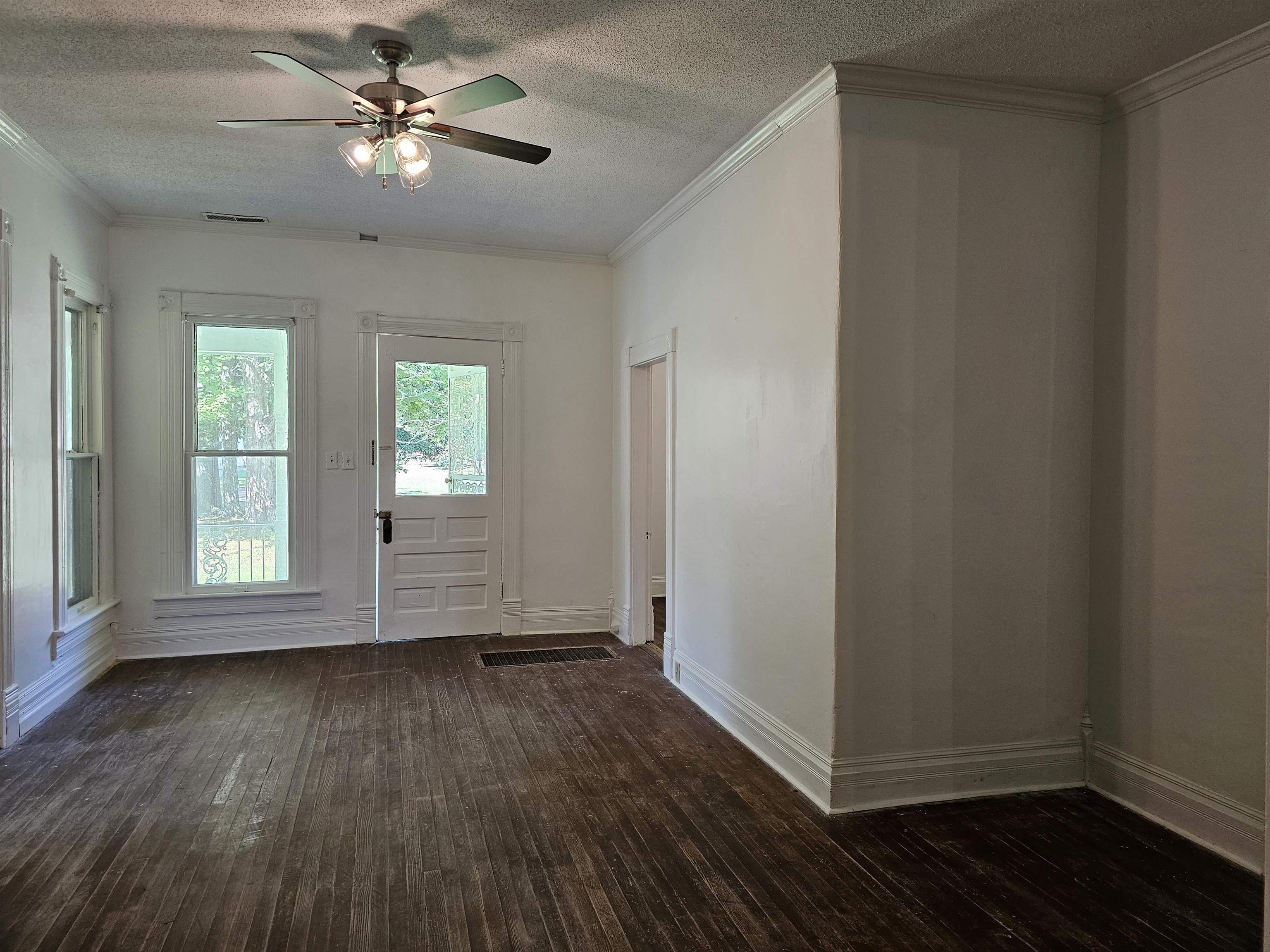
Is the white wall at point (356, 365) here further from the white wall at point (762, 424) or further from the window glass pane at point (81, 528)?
the white wall at point (762, 424)

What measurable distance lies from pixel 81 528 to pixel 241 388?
1.25 m

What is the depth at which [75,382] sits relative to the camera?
478 cm

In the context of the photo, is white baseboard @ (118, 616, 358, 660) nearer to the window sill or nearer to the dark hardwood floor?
the window sill

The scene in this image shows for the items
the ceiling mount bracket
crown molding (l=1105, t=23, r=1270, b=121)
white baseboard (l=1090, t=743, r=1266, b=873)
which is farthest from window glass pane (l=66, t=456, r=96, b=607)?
crown molding (l=1105, t=23, r=1270, b=121)

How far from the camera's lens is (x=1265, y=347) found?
2.65 metres

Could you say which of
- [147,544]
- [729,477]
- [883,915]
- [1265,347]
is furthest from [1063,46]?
[147,544]

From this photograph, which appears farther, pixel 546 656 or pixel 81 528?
pixel 546 656

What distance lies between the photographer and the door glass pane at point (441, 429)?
567 centimetres

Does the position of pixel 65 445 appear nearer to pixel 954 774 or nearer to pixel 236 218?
pixel 236 218

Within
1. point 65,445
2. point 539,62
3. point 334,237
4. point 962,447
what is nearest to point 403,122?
point 539,62

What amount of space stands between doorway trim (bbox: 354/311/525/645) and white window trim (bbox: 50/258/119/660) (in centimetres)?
147

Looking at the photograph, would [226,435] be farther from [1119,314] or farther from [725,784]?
[1119,314]

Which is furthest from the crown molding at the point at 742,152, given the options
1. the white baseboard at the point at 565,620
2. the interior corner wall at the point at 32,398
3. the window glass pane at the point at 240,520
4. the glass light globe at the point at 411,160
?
the interior corner wall at the point at 32,398

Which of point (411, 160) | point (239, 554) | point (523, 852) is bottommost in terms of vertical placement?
point (523, 852)
